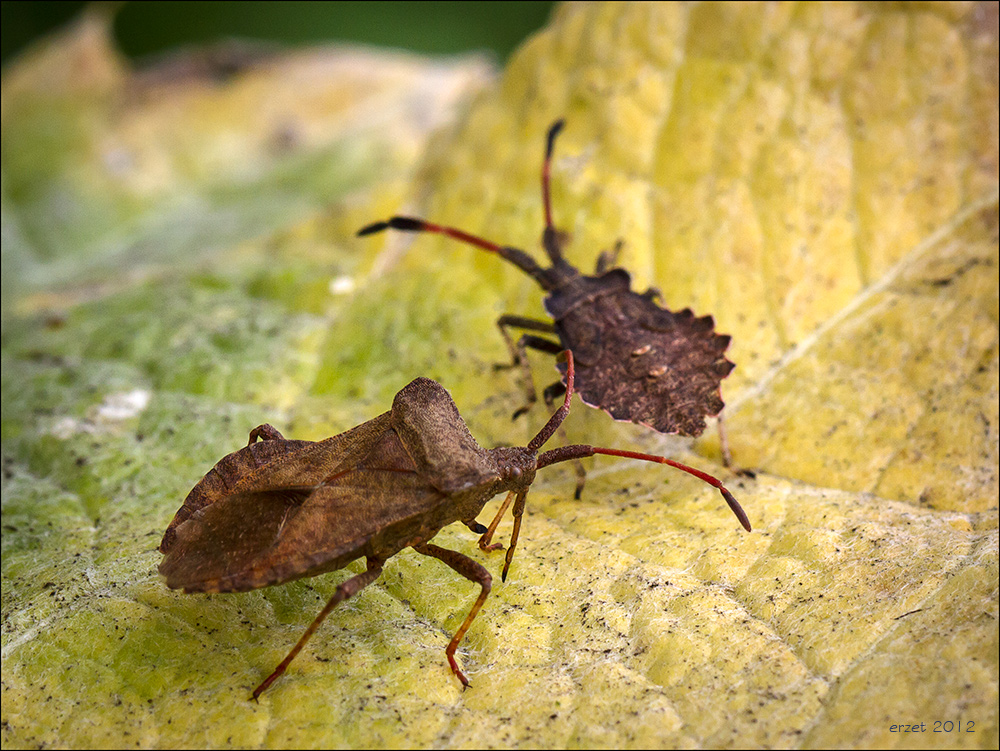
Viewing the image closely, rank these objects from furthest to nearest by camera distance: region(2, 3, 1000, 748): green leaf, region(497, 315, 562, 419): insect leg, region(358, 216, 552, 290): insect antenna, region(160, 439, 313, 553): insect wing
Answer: region(358, 216, 552, 290): insect antenna → region(497, 315, 562, 419): insect leg → region(160, 439, 313, 553): insect wing → region(2, 3, 1000, 748): green leaf

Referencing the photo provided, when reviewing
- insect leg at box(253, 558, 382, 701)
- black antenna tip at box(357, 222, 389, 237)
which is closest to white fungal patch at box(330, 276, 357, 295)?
black antenna tip at box(357, 222, 389, 237)

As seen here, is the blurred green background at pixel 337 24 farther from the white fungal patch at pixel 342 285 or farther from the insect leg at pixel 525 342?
the insect leg at pixel 525 342

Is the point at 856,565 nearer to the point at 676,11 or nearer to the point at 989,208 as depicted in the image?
the point at 989,208

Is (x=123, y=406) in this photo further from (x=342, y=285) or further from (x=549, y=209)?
(x=549, y=209)

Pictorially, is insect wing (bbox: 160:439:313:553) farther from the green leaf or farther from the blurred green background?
the blurred green background

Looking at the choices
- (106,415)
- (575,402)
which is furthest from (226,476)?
(575,402)

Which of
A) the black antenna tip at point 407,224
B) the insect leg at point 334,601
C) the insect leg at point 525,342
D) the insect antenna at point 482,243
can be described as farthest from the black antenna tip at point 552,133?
the insect leg at point 334,601

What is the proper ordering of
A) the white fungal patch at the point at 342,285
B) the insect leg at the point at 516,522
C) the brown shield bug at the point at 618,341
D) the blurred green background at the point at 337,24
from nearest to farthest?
the insect leg at the point at 516,522, the brown shield bug at the point at 618,341, the white fungal patch at the point at 342,285, the blurred green background at the point at 337,24
